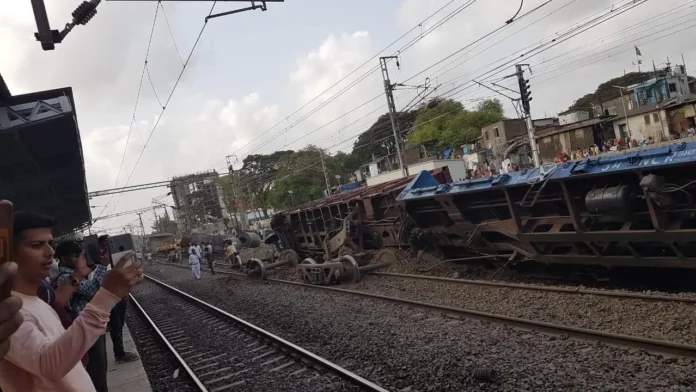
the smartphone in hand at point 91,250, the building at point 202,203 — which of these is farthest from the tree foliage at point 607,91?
the smartphone in hand at point 91,250

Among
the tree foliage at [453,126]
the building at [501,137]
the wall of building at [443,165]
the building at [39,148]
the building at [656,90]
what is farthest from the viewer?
the tree foliage at [453,126]

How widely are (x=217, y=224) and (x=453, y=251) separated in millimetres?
60199

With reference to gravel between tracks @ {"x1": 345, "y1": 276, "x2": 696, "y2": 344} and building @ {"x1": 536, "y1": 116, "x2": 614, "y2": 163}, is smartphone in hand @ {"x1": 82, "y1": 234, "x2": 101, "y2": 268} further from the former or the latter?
building @ {"x1": 536, "y1": 116, "x2": 614, "y2": 163}

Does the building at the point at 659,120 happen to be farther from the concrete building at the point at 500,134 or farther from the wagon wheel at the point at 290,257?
the wagon wheel at the point at 290,257

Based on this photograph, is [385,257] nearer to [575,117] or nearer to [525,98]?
[525,98]

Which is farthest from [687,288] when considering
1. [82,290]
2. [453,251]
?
[82,290]

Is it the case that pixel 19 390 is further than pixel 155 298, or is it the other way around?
pixel 155 298

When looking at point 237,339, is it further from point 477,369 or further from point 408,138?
point 408,138

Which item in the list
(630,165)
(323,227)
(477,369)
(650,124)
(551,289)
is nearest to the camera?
(477,369)

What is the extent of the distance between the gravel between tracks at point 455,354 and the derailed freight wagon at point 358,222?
3.89 m

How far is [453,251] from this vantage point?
12.3 metres

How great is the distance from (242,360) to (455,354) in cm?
327

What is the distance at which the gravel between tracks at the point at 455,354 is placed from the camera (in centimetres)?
489

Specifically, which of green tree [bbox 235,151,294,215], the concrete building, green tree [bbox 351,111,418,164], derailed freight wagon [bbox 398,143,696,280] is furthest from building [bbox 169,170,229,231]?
derailed freight wagon [bbox 398,143,696,280]
